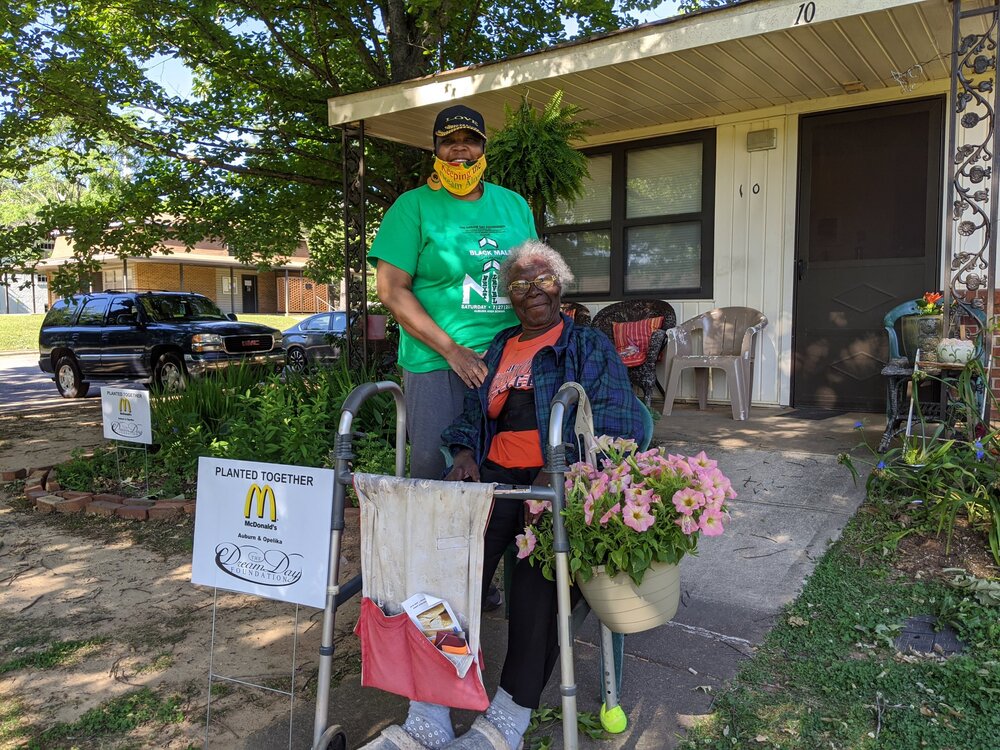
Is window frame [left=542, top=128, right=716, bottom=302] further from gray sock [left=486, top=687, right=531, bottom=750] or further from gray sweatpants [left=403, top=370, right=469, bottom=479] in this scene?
gray sock [left=486, top=687, right=531, bottom=750]

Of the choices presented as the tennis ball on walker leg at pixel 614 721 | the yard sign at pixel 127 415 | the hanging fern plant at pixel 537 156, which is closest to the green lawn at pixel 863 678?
the tennis ball on walker leg at pixel 614 721

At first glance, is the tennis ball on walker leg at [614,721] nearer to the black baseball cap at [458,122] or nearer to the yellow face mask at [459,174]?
the yellow face mask at [459,174]

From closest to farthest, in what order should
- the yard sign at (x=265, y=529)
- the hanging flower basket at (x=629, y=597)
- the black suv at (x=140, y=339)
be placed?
1. the hanging flower basket at (x=629, y=597)
2. the yard sign at (x=265, y=529)
3. the black suv at (x=140, y=339)

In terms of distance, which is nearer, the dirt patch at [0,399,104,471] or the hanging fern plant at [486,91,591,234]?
the hanging fern plant at [486,91,591,234]

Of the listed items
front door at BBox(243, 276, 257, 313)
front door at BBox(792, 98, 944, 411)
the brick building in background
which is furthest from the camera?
front door at BBox(243, 276, 257, 313)

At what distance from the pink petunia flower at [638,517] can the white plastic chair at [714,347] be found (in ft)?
14.0

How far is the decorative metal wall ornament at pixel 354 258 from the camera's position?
7234mm

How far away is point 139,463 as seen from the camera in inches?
242

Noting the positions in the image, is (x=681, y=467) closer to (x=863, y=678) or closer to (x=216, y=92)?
(x=863, y=678)

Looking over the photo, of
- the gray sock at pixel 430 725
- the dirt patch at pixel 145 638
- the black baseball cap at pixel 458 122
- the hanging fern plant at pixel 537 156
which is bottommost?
the dirt patch at pixel 145 638

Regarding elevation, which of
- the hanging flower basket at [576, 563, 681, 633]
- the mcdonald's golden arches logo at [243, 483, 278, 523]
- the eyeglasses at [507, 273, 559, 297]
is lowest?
the hanging flower basket at [576, 563, 681, 633]

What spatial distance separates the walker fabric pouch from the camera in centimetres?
209

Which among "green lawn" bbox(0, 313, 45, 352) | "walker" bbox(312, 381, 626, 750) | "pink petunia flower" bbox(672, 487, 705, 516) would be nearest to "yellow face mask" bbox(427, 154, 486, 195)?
"walker" bbox(312, 381, 626, 750)

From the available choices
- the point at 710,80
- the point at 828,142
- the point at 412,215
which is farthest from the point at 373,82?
the point at 412,215
